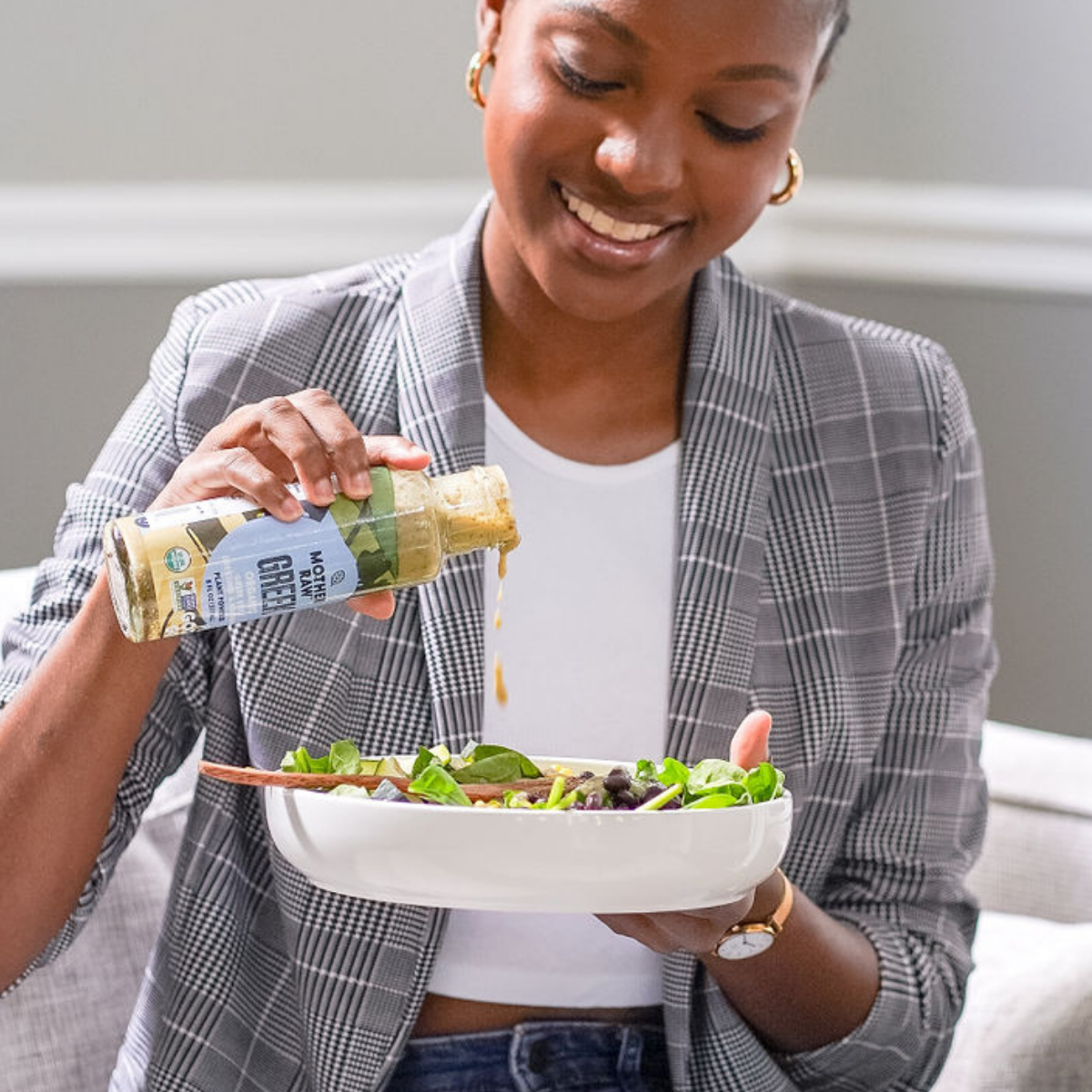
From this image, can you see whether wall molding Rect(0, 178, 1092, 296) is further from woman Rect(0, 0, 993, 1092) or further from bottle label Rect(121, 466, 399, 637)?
bottle label Rect(121, 466, 399, 637)

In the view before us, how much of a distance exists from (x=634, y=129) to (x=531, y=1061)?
0.63 m

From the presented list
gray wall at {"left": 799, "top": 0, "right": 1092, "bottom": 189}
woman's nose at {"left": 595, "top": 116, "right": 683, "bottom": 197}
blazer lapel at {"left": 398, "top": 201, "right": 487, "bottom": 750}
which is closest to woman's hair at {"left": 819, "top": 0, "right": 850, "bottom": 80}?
woman's nose at {"left": 595, "top": 116, "right": 683, "bottom": 197}

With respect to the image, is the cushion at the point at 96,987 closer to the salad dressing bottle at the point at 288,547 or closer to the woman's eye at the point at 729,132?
the salad dressing bottle at the point at 288,547

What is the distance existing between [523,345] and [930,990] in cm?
57

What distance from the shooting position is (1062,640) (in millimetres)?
2570

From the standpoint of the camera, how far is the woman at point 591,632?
122cm

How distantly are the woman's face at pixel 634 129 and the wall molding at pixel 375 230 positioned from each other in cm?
121

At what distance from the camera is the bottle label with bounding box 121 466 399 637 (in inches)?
36.0

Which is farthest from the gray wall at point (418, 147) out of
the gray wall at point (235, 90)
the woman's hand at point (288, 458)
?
the woman's hand at point (288, 458)

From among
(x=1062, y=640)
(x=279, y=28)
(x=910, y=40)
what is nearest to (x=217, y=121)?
(x=279, y=28)

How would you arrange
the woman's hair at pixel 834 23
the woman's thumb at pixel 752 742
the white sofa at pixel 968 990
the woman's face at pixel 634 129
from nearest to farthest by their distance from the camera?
the woman's thumb at pixel 752 742, the woman's face at pixel 634 129, the woman's hair at pixel 834 23, the white sofa at pixel 968 990

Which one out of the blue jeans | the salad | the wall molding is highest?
the salad

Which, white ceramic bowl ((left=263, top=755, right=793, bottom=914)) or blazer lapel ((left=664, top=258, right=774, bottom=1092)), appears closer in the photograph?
white ceramic bowl ((left=263, top=755, right=793, bottom=914))

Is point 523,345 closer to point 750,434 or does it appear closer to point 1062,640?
point 750,434
